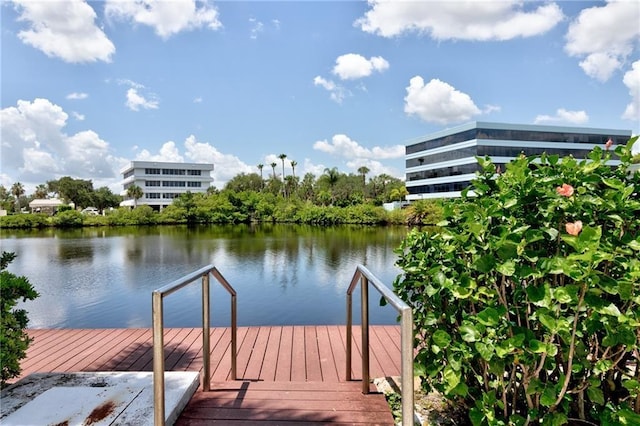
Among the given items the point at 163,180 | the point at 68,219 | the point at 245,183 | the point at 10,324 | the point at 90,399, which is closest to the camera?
the point at 90,399

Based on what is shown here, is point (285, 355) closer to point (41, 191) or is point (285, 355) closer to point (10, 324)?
point (10, 324)

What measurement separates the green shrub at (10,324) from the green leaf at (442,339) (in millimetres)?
2599

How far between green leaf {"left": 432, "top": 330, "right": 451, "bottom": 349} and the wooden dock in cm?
64

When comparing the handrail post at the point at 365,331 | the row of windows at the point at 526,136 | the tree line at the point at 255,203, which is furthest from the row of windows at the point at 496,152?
the handrail post at the point at 365,331

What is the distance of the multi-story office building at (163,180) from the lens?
2157 inches

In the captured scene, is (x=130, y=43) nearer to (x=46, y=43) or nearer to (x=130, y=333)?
(x=46, y=43)

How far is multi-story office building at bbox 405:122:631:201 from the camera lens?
39969 mm

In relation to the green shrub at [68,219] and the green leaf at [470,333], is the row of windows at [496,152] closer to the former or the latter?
the green leaf at [470,333]

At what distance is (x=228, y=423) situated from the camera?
6.07 feet

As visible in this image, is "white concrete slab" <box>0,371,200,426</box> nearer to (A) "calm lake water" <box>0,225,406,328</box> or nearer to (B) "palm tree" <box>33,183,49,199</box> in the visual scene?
(A) "calm lake water" <box>0,225,406,328</box>

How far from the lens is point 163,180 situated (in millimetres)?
56094

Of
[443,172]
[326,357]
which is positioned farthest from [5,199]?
[326,357]

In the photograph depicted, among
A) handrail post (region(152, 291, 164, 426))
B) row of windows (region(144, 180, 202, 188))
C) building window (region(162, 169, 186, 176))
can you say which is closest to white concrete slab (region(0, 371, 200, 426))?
handrail post (region(152, 291, 164, 426))

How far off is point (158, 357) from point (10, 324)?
1.71 m
